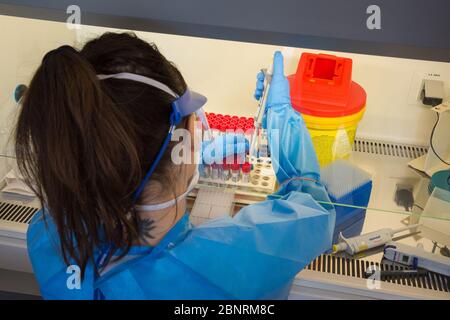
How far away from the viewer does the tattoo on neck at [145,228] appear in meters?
1.11

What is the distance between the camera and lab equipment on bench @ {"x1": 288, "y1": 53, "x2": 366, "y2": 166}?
1339 millimetres

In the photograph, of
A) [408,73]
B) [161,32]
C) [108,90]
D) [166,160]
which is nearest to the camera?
[108,90]

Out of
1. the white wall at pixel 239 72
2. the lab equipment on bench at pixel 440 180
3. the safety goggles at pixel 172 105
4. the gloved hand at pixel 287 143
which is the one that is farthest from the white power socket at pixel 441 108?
the safety goggles at pixel 172 105

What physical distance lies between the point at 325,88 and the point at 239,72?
25cm

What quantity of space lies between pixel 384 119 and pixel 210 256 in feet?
2.17

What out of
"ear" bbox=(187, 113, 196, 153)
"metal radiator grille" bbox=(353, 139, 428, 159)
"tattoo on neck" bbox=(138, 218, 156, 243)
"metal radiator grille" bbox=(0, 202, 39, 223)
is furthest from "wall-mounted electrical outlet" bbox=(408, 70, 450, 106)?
"metal radiator grille" bbox=(0, 202, 39, 223)

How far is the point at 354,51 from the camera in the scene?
111 cm

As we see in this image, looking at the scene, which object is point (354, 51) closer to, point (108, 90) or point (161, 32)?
point (161, 32)

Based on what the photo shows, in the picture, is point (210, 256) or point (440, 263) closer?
point (210, 256)

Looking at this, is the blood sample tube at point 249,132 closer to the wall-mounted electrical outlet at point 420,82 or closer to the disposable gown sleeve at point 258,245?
the disposable gown sleeve at point 258,245

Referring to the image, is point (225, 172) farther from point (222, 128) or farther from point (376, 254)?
point (376, 254)

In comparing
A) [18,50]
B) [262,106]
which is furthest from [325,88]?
[18,50]

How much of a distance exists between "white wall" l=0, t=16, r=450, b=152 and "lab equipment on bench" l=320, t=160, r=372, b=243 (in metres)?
→ 0.17

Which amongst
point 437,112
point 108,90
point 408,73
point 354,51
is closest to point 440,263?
point 437,112
